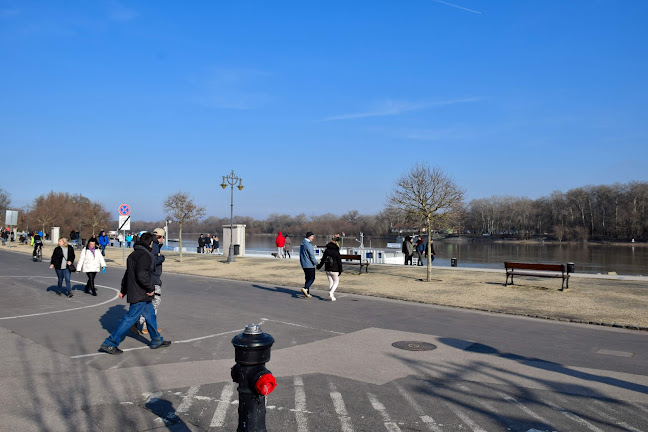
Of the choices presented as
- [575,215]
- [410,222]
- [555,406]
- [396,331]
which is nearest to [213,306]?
[396,331]

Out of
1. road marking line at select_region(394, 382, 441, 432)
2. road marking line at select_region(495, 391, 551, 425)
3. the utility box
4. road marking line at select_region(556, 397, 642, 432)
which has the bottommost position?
road marking line at select_region(394, 382, 441, 432)

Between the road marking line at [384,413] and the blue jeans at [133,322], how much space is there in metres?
3.82

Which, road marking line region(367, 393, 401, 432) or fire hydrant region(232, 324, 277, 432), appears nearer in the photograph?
fire hydrant region(232, 324, 277, 432)

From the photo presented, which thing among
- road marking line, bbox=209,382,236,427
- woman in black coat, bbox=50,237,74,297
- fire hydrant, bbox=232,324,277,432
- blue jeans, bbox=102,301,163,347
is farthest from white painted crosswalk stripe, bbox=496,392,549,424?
woman in black coat, bbox=50,237,74,297

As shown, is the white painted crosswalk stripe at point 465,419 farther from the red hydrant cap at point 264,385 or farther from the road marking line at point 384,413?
the red hydrant cap at point 264,385

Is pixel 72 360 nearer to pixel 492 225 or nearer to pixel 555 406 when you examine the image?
pixel 555 406

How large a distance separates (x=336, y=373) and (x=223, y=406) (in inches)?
70.3

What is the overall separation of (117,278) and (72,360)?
1338 cm

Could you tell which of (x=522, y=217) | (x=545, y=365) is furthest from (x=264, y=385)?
(x=522, y=217)

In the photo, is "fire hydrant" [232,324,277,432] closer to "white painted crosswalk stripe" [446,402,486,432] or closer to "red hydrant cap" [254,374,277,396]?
"red hydrant cap" [254,374,277,396]

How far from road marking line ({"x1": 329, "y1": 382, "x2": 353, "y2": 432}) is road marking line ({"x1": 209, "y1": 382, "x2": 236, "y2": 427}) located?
113 cm

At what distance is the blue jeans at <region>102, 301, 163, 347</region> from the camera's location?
7.44m

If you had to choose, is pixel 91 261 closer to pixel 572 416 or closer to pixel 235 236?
pixel 572 416

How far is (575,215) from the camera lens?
372ft
